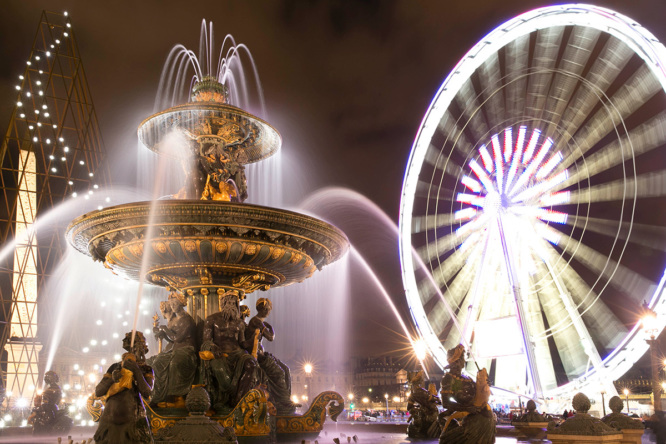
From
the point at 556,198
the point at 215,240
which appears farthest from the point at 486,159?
the point at 215,240

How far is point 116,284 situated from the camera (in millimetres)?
38125

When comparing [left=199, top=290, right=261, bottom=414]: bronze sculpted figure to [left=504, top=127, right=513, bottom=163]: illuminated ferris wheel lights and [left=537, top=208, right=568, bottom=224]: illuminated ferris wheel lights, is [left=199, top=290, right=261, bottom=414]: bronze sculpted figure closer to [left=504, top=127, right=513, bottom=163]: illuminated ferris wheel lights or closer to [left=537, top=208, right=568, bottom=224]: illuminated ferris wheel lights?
[left=537, top=208, right=568, bottom=224]: illuminated ferris wheel lights

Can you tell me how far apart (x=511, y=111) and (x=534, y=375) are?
10.2 m

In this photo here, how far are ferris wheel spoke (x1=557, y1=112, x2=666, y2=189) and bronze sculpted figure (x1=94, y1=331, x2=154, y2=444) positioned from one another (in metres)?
18.2

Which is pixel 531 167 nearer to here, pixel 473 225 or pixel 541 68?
pixel 473 225

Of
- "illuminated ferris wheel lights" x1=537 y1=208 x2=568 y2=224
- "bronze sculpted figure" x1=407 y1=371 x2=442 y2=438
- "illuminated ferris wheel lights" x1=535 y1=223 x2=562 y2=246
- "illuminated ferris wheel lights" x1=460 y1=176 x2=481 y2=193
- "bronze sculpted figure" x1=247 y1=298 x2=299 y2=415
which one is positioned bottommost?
"bronze sculpted figure" x1=407 y1=371 x2=442 y2=438

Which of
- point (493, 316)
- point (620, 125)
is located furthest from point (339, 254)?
point (493, 316)

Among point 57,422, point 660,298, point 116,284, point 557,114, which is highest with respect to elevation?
point 557,114

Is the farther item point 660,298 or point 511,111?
point 511,111

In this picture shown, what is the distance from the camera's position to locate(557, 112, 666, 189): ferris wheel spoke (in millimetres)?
18516

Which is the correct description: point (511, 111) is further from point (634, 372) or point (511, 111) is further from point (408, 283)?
point (634, 372)

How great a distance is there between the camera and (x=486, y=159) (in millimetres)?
23312

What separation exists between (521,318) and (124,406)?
747 inches

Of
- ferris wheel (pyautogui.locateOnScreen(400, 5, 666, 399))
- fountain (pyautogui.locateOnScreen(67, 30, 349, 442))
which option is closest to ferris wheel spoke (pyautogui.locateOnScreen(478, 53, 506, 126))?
ferris wheel (pyautogui.locateOnScreen(400, 5, 666, 399))
